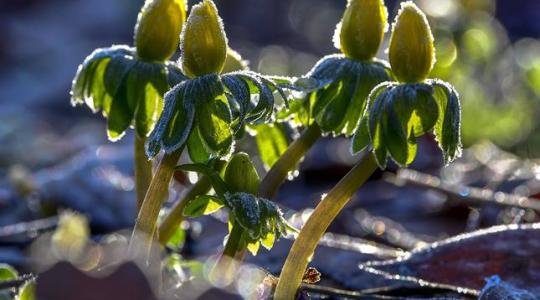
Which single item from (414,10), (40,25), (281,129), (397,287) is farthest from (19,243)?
(40,25)

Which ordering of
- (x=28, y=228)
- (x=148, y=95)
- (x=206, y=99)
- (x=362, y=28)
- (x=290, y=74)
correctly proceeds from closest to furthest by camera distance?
(x=206, y=99) → (x=362, y=28) → (x=148, y=95) → (x=28, y=228) → (x=290, y=74)

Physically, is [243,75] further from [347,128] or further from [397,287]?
[397,287]

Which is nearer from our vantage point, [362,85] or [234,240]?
[234,240]

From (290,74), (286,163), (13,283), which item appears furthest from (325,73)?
(290,74)

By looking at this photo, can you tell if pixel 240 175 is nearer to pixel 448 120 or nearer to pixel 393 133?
pixel 393 133

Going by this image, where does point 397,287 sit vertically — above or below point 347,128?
below

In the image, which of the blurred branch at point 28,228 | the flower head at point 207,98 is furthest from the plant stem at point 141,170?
the blurred branch at point 28,228

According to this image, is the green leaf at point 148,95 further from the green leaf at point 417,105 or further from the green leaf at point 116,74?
the green leaf at point 417,105
